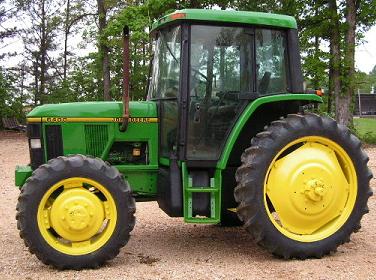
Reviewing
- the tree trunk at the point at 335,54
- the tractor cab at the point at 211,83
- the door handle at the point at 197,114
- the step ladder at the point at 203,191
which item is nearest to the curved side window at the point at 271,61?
the tractor cab at the point at 211,83

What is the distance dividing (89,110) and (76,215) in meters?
1.10

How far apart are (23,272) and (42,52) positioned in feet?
88.0

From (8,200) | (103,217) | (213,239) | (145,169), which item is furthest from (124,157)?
(8,200)

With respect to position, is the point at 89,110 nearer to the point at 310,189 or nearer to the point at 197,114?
the point at 197,114

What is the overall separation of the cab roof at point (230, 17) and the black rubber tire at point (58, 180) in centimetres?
156

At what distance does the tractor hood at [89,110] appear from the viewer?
525 cm

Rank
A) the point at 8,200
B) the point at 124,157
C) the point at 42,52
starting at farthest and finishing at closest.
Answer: the point at 42,52 < the point at 8,200 < the point at 124,157

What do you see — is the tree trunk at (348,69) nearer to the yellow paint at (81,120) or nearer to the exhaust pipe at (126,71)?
the yellow paint at (81,120)

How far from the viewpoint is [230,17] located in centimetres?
510

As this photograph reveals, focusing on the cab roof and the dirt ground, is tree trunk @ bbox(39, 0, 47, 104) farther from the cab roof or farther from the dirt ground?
the cab roof

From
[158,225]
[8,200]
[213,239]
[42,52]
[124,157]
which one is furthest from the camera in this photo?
[42,52]

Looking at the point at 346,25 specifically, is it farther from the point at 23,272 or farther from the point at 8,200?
the point at 23,272

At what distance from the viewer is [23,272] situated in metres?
4.68

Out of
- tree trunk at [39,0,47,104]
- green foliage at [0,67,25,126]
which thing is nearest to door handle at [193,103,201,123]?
green foliage at [0,67,25,126]
